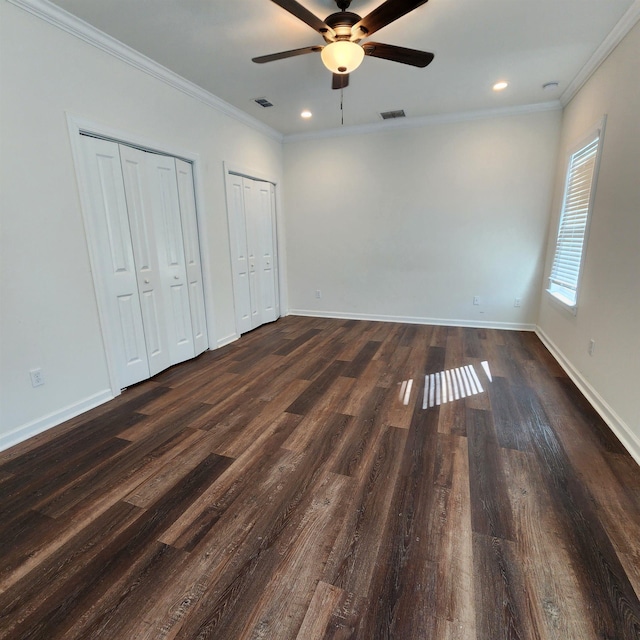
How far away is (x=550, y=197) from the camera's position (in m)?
4.25

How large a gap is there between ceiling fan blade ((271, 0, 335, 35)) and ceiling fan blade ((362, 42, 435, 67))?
27cm

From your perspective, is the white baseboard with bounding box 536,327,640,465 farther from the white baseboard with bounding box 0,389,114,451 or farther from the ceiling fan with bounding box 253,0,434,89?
the white baseboard with bounding box 0,389,114,451

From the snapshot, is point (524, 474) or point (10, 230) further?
point (10, 230)

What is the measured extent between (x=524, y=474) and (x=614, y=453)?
0.66 m

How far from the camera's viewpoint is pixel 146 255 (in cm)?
313

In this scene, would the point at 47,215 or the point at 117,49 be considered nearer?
the point at 47,215

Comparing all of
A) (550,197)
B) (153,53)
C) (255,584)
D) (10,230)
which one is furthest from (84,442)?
(550,197)

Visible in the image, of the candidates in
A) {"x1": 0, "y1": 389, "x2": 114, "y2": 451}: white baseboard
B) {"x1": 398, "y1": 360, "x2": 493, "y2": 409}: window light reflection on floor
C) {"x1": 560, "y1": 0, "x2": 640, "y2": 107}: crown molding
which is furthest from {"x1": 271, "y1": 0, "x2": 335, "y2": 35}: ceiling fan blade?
{"x1": 0, "y1": 389, "x2": 114, "y2": 451}: white baseboard

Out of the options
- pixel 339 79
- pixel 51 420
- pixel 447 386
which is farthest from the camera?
pixel 447 386

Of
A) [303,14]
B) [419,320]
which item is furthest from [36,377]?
[419,320]

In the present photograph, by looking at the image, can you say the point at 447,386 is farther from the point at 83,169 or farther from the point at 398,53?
the point at 83,169

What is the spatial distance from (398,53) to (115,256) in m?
2.62

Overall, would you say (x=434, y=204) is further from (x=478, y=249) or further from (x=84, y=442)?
(x=84, y=442)

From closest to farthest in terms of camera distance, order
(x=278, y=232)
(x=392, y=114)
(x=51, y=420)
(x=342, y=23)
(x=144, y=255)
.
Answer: (x=342, y=23), (x=51, y=420), (x=144, y=255), (x=392, y=114), (x=278, y=232)
